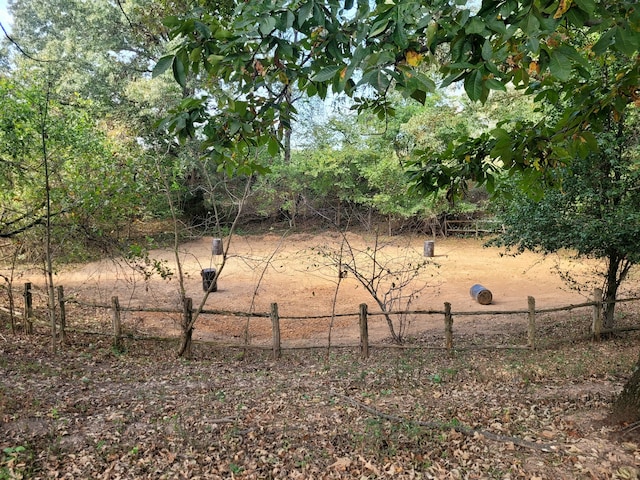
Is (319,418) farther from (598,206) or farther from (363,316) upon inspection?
(598,206)

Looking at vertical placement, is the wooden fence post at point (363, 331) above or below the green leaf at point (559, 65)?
below

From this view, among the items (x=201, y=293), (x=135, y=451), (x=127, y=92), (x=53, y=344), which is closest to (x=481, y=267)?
(x=201, y=293)

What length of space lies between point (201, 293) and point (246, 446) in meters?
9.49

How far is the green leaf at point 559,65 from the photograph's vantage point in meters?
1.49

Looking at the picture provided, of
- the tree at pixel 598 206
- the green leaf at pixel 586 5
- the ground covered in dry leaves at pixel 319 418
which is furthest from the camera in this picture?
the tree at pixel 598 206

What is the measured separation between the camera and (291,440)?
Result: 3.54 meters

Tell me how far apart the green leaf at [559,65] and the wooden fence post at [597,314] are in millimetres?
6354

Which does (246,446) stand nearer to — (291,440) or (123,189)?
(291,440)

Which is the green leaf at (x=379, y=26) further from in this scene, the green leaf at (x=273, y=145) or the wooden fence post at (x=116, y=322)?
the wooden fence post at (x=116, y=322)

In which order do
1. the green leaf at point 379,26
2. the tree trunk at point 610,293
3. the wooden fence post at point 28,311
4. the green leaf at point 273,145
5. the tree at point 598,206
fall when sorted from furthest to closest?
the wooden fence post at point 28,311 < the tree trunk at point 610,293 < the tree at point 598,206 < the green leaf at point 273,145 < the green leaf at point 379,26

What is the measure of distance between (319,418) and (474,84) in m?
3.41

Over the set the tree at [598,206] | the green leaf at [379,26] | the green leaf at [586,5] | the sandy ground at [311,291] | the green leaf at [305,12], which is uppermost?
the green leaf at [305,12]

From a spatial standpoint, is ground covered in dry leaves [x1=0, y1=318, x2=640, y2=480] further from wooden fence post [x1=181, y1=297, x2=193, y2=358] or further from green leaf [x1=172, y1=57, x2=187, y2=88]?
green leaf [x1=172, y1=57, x2=187, y2=88]

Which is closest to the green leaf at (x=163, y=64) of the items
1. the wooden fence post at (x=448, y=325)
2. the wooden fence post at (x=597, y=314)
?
the wooden fence post at (x=448, y=325)
